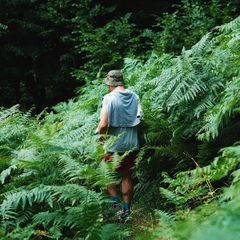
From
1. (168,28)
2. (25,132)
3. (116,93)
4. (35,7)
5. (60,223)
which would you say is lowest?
(60,223)

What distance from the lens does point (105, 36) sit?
11258mm

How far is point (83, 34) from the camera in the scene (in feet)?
35.9

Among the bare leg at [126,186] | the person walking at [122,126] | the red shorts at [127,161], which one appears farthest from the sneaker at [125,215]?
the red shorts at [127,161]

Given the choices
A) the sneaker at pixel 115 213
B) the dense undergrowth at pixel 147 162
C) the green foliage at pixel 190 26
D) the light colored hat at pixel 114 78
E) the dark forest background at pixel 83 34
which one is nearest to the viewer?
the dense undergrowth at pixel 147 162

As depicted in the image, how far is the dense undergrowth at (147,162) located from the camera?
396 cm

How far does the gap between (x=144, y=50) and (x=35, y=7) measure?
4.17m

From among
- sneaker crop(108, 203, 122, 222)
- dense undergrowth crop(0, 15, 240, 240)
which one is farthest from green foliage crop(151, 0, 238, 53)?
sneaker crop(108, 203, 122, 222)

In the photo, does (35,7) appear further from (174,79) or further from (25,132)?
(174,79)

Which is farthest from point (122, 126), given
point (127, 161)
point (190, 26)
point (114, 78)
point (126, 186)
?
point (190, 26)

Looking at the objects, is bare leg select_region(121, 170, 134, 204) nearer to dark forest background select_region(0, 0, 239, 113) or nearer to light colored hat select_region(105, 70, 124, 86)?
light colored hat select_region(105, 70, 124, 86)

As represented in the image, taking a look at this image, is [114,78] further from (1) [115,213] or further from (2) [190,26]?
(2) [190,26]

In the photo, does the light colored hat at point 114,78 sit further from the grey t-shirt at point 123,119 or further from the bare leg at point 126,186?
the bare leg at point 126,186

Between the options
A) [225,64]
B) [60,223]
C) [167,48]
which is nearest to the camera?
[60,223]

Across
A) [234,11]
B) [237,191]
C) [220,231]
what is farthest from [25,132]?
[234,11]
